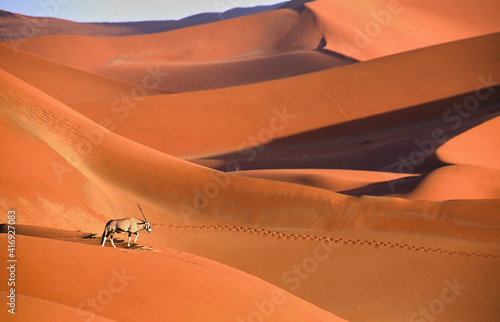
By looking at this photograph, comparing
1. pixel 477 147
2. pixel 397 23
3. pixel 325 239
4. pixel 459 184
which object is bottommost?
pixel 325 239

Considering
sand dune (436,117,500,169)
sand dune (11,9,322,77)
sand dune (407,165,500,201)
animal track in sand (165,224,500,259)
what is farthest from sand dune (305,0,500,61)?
animal track in sand (165,224,500,259)

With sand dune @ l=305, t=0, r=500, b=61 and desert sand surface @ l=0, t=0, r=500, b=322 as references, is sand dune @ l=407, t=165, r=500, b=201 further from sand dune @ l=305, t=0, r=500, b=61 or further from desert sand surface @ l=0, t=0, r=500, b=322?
sand dune @ l=305, t=0, r=500, b=61

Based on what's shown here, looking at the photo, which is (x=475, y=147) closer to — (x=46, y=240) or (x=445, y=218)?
(x=445, y=218)

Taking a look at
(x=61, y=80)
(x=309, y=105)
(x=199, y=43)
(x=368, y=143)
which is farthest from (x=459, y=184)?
(x=199, y=43)

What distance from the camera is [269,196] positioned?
1105 cm

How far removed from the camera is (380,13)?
5147cm

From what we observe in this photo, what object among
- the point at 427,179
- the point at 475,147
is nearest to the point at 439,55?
the point at 475,147

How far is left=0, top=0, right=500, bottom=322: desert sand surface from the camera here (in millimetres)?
4863

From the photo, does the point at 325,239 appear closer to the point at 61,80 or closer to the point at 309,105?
the point at 309,105

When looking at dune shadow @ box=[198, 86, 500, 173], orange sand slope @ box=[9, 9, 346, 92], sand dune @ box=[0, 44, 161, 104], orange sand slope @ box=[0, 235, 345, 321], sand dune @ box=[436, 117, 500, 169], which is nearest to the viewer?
orange sand slope @ box=[0, 235, 345, 321]

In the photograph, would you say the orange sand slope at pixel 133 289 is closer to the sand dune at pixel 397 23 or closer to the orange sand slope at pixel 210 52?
the orange sand slope at pixel 210 52

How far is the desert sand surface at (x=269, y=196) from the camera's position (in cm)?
486

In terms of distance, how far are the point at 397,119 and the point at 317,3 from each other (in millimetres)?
30611

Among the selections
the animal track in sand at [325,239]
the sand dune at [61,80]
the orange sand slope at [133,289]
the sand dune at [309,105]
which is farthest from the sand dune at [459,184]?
the sand dune at [61,80]
